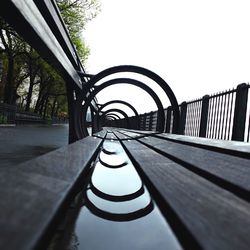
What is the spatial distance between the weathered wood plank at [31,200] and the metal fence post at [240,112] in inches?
197

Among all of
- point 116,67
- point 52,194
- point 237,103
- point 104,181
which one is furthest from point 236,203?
point 237,103

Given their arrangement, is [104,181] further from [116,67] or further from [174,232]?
[116,67]

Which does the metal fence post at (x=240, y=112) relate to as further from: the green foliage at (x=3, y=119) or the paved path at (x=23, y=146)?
the green foliage at (x=3, y=119)

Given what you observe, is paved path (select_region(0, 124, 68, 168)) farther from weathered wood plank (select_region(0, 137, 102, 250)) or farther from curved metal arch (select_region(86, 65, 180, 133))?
weathered wood plank (select_region(0, 137, 102, 250))


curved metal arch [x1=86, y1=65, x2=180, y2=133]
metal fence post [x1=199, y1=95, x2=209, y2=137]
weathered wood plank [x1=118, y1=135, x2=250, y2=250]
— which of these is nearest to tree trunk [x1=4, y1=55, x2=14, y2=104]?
metal fence post [x1=199, y1=95, x2=209, y2=137]

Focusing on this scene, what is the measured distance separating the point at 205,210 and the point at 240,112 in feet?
17.4

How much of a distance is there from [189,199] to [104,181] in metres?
0.51

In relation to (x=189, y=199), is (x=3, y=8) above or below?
above

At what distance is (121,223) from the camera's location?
637 millimetres

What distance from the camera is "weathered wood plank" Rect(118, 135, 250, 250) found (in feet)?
1.43

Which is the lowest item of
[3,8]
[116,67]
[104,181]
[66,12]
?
[104,181]

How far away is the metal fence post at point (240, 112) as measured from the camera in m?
5.36

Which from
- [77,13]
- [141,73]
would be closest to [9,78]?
[77,13]

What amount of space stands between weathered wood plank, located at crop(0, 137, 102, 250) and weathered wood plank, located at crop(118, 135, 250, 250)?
0.74 feet
